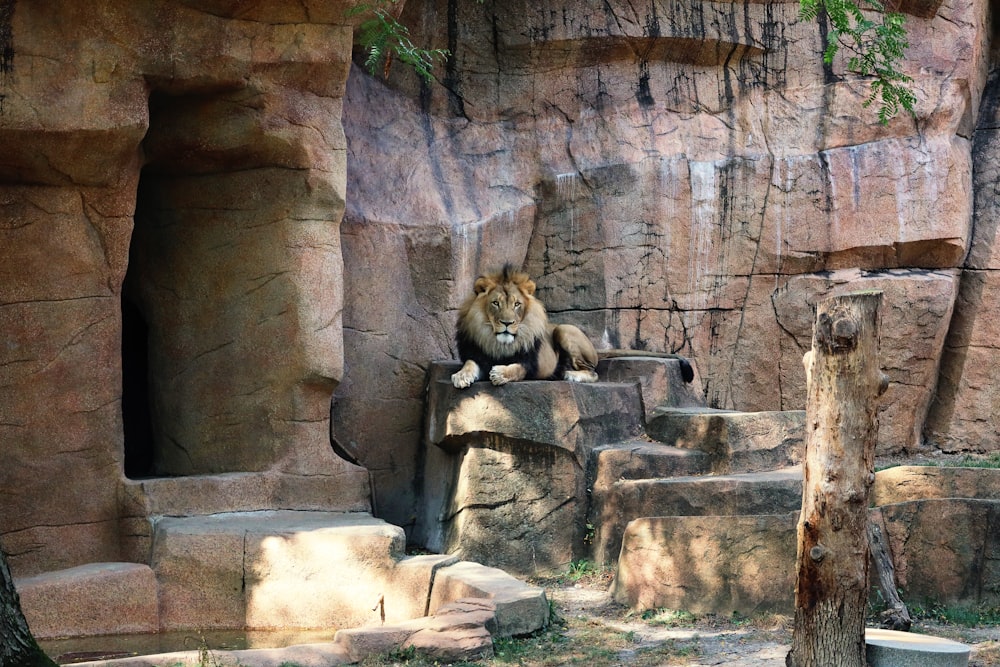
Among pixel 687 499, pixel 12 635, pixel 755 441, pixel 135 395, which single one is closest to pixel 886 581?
pixel 687 499

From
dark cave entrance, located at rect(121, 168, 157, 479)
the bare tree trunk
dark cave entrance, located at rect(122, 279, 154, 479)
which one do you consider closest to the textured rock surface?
the bare tree trunk

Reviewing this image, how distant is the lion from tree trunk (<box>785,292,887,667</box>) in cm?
416

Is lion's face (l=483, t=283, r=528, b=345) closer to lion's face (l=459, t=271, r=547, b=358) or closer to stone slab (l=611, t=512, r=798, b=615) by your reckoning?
lion's face (l=459, t=271, r=547, b=358)

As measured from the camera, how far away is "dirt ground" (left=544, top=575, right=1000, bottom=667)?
7000 millimetres

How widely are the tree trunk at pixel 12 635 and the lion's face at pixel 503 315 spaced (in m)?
5.69

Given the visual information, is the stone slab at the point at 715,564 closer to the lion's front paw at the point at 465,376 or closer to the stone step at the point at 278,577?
the stone step at the point at 278,577

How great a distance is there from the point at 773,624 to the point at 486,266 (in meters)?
5.22

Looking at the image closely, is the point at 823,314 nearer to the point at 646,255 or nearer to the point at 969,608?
the point at 969,608

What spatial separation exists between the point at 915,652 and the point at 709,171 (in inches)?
279

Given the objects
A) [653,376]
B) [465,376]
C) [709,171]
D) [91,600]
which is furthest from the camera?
[709,171]

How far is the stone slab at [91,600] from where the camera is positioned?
7.82 m

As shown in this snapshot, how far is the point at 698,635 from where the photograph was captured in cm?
761

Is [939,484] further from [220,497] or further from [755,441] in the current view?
[220,497]

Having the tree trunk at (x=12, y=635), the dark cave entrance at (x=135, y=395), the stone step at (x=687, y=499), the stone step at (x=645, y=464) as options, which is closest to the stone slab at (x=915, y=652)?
the stone step at (x=687, y=499)
